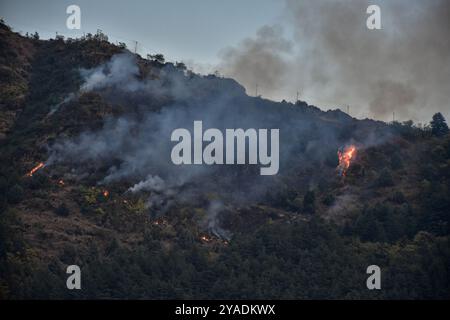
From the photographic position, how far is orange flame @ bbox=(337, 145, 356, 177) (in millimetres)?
156625

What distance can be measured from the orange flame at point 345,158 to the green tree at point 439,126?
61.6 feet

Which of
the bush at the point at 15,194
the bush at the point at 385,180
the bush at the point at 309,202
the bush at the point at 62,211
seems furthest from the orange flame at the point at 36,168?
the bush at the point at 385,180

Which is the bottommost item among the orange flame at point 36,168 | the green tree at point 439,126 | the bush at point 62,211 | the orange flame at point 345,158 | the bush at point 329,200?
the bush at point 62,211

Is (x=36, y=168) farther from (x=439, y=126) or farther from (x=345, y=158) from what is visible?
(x=439, y=126)

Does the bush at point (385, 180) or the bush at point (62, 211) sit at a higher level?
the bush at point (385, 180)

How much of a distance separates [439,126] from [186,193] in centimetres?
5610

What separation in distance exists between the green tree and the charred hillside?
1.69 feet

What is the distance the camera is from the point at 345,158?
159750 mm

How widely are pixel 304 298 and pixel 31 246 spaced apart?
107 feet

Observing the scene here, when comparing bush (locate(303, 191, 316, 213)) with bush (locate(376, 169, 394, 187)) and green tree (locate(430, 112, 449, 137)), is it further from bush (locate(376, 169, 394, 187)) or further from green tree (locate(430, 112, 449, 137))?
green tree (locate(430, 112, 449, 137))

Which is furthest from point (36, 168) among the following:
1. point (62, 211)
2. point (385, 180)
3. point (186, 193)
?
point (385, 180)

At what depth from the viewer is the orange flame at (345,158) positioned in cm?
15662

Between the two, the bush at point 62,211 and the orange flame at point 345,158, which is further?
the orange flame at point 345,158

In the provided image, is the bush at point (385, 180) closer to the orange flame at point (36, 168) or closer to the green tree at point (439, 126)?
the green tree at point (439, 126)
